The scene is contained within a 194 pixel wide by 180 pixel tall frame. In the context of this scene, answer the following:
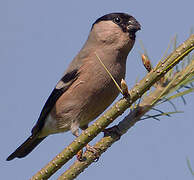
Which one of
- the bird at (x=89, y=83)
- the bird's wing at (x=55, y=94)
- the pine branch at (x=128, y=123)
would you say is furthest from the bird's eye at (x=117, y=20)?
the pine branch at (x=128, y=123)

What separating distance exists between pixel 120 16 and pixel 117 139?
3.53 m

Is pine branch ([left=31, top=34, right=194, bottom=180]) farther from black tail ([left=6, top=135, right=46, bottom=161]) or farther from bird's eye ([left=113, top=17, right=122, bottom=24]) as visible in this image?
black tail ([left=6, top=135, right=46, bottom=161])

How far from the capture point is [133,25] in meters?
4.89

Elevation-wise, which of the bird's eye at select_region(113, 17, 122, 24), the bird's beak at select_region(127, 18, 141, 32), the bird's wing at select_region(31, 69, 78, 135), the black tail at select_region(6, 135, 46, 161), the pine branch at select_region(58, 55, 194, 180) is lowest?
the black tail at select_region(6, 135, 46, 161)

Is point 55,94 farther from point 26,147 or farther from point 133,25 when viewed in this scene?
point 133,25

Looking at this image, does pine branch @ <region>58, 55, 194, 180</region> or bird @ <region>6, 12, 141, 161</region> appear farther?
bird @ <region>6, 12, 141, 161</region>

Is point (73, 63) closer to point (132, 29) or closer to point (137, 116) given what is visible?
point (132, 29)

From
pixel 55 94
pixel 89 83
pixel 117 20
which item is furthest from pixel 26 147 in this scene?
pixel 117 20

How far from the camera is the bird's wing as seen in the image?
195 inches

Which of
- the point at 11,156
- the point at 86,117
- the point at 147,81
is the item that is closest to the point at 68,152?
the point at 147,81

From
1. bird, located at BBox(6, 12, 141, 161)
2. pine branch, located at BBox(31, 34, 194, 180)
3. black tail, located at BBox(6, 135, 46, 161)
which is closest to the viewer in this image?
pine branch, located at BBox(31, 34, 194, 180)

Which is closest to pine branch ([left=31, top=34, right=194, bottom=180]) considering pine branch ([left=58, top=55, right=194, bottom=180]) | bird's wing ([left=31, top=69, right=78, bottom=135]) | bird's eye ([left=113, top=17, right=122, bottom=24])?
pine branch ([left=58, top=55, right=194, bottom=180])

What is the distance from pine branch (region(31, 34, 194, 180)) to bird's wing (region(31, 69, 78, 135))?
319 centimetres

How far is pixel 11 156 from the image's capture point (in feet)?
17.2
